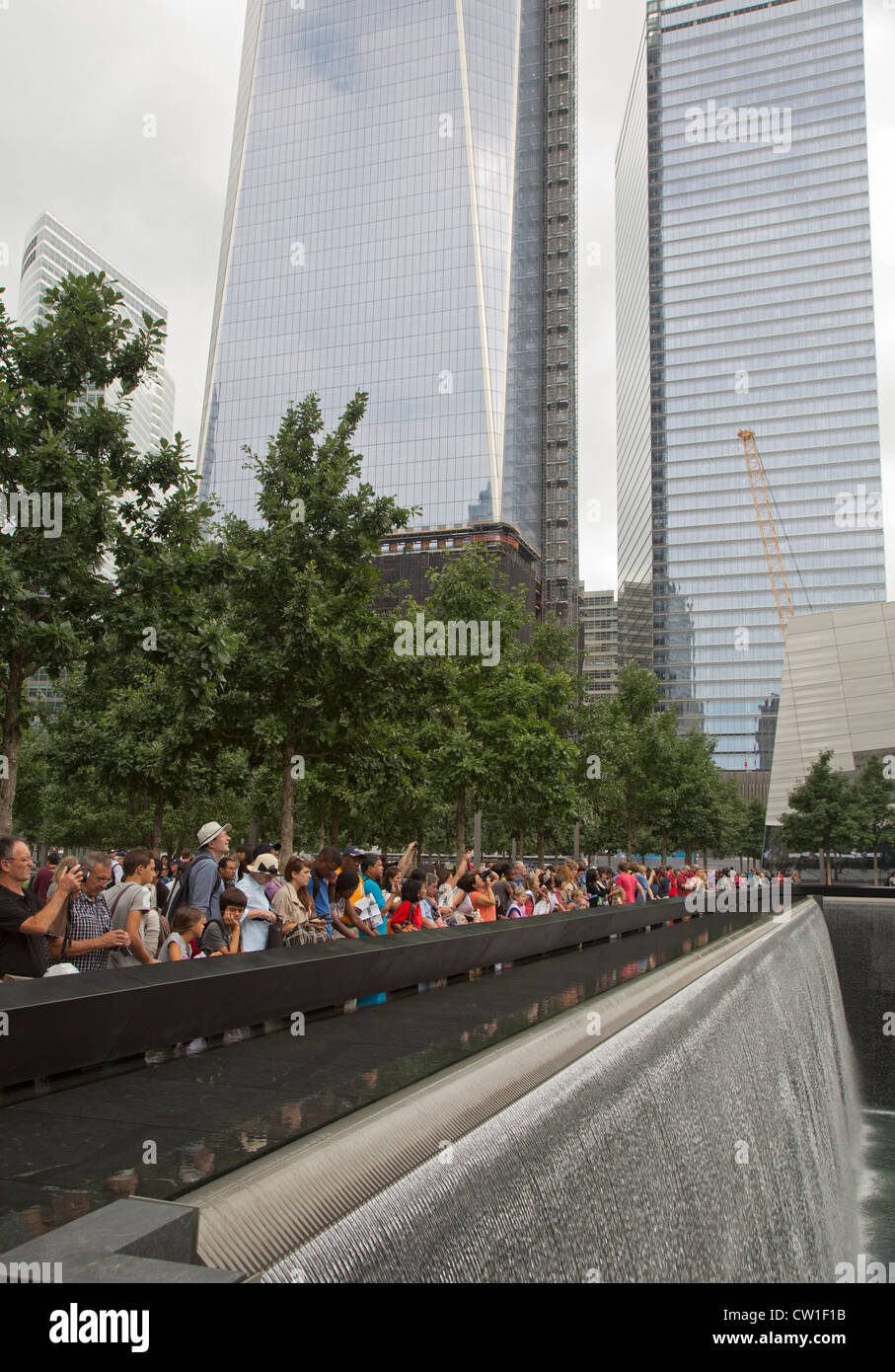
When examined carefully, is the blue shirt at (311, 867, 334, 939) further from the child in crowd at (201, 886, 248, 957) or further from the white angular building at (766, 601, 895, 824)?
the white angular building at (766, 601, 895, 824)

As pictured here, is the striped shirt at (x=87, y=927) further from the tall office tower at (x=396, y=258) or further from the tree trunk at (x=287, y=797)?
the tall office tower at (x=396, y=258)

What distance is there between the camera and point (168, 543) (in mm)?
10906

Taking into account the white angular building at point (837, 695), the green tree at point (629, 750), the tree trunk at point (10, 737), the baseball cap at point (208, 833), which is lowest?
the baseball cap at point (208, 833)

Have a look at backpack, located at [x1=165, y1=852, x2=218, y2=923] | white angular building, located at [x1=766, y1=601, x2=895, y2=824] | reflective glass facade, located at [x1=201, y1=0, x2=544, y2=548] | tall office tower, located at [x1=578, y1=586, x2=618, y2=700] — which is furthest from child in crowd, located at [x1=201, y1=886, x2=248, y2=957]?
tall office tower, located at [x1=578, y1=586, x2=618, y2=700]

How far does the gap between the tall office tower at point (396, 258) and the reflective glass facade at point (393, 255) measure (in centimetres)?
22

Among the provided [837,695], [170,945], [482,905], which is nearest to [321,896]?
[170,945]

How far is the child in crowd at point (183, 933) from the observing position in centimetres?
636

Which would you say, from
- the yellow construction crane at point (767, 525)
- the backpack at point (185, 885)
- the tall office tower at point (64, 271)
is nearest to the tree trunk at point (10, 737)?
the backpack at point (185, 885)

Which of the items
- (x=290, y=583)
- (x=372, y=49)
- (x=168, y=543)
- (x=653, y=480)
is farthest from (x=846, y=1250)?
(x=653, y=480)

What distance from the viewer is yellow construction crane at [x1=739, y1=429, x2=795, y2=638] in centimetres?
13350

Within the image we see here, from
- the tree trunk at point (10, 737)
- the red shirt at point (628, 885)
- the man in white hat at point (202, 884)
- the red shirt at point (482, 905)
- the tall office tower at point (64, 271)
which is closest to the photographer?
the man in white hat at point (202, 884)

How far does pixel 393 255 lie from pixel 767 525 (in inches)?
2464

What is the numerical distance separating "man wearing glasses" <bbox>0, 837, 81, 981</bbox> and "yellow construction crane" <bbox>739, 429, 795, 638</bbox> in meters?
135
